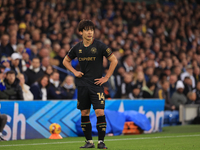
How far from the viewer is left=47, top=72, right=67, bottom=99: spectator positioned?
10.0 meters

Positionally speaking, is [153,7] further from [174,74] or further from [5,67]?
[5,67]

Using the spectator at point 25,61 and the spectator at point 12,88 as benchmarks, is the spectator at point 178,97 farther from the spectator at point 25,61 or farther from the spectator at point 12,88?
the spectator at point 12,88

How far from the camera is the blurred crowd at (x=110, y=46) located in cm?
1002

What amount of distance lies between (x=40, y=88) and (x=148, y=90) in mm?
4339

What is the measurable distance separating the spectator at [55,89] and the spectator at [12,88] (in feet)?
3.91

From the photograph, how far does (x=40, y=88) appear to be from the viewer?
967cm

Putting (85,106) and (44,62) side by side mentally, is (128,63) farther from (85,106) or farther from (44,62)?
(85,106)

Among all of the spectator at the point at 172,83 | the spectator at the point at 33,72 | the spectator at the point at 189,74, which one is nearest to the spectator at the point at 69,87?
the spectator at the point at 33,72

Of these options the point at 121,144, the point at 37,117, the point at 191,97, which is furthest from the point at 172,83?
the point at 121,144

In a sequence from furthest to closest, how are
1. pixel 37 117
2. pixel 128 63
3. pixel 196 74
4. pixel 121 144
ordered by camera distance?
pixel 196 74
pixel 128 63
pixel 37 117
pixel 121 144

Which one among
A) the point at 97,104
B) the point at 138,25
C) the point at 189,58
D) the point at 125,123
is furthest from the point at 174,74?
the point at 97,104

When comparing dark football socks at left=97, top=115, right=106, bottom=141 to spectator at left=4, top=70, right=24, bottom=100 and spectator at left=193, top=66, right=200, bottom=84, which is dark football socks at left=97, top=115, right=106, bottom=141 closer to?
spectator at left=4, top=70, right=24, bottom=100

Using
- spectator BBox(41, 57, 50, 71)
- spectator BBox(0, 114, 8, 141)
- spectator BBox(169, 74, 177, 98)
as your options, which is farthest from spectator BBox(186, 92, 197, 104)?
spectator BBox(0, 114, 8, 141)

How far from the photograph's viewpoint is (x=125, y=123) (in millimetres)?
9516
